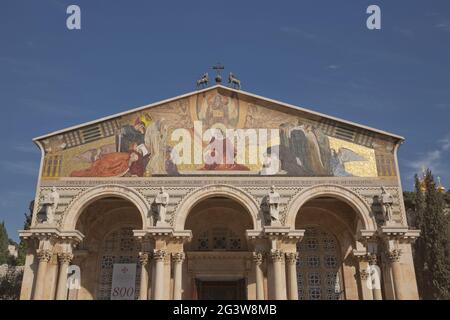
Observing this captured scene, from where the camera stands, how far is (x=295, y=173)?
Result: 68.1 feet

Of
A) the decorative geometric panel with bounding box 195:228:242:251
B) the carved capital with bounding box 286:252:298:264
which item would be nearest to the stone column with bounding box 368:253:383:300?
the carved capital with bounding box 286:252:298:264

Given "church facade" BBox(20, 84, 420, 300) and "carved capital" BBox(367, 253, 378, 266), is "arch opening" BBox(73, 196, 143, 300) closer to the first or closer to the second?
"church facade" BBox(20, 84, 420, 300)

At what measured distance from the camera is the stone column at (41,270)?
18.7 m

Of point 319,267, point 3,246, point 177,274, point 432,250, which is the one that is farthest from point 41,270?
point 3,246

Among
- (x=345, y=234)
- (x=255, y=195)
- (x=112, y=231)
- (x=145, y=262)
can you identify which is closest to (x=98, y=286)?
(x=112, y=231)

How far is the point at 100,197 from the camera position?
20500mm

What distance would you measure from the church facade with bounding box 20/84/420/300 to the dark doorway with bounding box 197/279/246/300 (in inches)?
2.2

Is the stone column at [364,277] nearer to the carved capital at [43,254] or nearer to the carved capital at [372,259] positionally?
the carved capital at [372,259]

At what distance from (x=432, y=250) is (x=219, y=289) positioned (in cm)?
1781

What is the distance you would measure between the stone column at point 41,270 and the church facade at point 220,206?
4 centimetres

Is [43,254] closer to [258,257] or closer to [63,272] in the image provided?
[63,272]

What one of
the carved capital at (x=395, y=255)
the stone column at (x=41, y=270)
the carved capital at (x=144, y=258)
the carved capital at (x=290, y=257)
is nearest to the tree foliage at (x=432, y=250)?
the carved capital at (x=395, y=255)

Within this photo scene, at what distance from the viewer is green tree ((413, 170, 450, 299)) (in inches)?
1218
